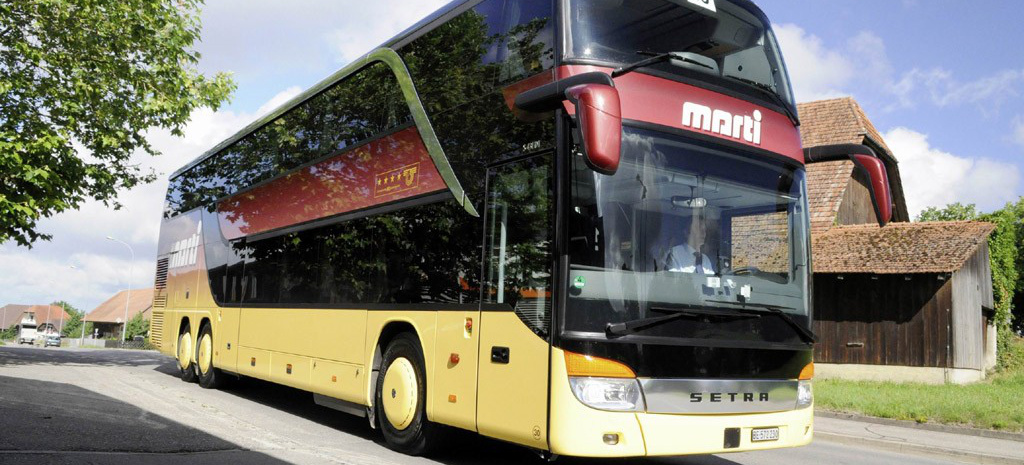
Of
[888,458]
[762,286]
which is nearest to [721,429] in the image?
[762,286]

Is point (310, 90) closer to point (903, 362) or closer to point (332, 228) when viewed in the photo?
point (332, 228)

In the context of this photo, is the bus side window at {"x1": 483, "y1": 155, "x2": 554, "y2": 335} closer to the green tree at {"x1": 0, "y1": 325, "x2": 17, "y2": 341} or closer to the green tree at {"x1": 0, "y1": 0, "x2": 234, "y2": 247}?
the green tree at {"x1": 0, "y1": 0, "x2": 234, "y2": 247}

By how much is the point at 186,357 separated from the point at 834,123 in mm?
23428

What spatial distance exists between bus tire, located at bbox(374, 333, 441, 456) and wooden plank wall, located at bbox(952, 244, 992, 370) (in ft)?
62.7

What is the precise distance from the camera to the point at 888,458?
400 inches

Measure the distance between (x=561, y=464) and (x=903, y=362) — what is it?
18.3m

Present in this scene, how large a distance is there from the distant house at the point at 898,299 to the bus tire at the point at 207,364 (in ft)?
53.5

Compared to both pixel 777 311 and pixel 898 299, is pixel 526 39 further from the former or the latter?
pixel 898 299

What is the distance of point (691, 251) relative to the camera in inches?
245

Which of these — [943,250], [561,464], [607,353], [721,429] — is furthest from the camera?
[943,250]

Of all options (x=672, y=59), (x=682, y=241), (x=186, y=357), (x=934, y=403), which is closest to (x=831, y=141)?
(x=934, y=403)

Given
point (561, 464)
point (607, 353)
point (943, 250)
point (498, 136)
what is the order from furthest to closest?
1. point (943, 250)
2. point (561, 464)
3. point (498, 136)
4. point (607, 353)

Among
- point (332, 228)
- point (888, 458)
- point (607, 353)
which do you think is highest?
point (332, 228)

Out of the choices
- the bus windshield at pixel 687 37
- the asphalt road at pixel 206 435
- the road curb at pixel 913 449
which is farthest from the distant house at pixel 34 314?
the bus windshield at pixel 687 37
